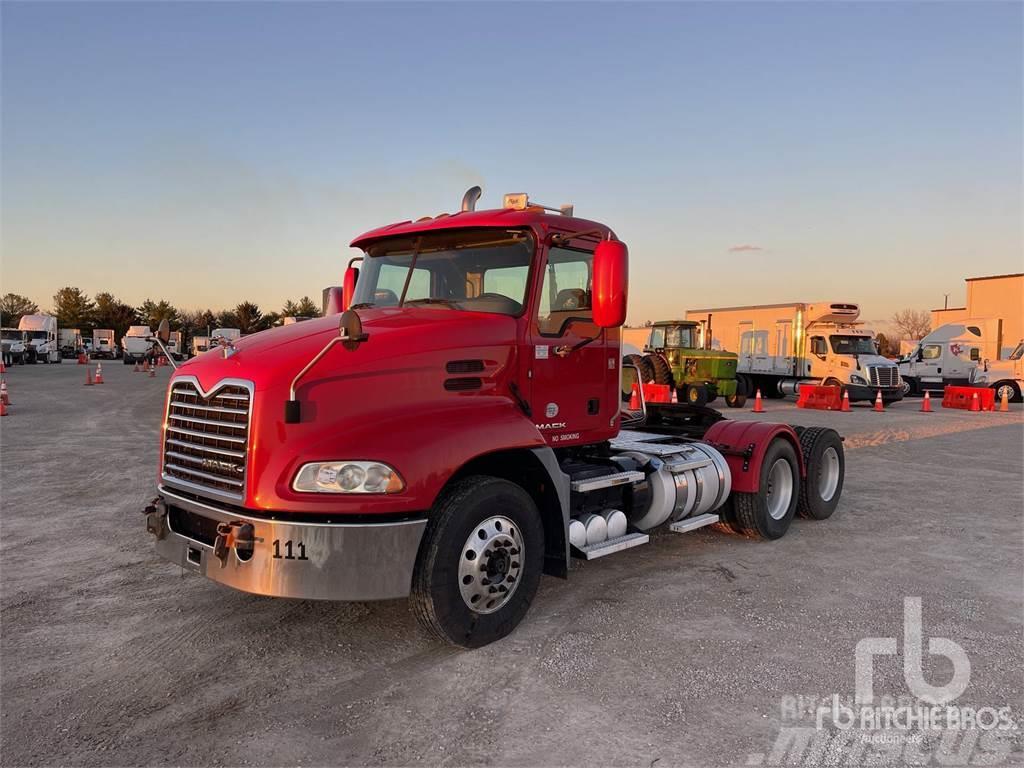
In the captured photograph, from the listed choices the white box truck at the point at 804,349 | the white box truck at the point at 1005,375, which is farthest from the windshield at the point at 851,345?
the white box truck at the point at 1005,375

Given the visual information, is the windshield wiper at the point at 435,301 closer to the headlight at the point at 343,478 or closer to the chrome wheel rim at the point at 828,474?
the headlight at the point at 343,478

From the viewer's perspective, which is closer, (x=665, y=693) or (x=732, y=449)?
(x=665, y=693)

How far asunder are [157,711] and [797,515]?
21.3ft

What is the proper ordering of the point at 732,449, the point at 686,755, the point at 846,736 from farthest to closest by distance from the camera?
the point at 732,449 < the point at 846,736 < the point at 686,755

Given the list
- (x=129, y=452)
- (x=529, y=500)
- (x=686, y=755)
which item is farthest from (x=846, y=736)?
(x=129, y=452)

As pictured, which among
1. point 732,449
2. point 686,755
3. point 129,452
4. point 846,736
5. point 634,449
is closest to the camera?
point 686,755

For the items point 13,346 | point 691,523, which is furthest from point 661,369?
point 13,346

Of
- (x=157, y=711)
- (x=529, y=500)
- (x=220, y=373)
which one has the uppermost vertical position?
(x=220, y=373)

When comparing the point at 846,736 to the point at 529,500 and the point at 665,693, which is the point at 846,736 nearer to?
the point at 665,693

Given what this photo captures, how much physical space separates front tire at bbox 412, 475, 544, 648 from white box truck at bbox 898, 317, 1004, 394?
2867cm

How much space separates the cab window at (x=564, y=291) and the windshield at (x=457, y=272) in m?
0.19

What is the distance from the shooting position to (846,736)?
3.26 meters

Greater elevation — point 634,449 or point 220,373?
point 220,373

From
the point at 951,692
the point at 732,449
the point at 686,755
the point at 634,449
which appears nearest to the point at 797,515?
the point at 732,449
